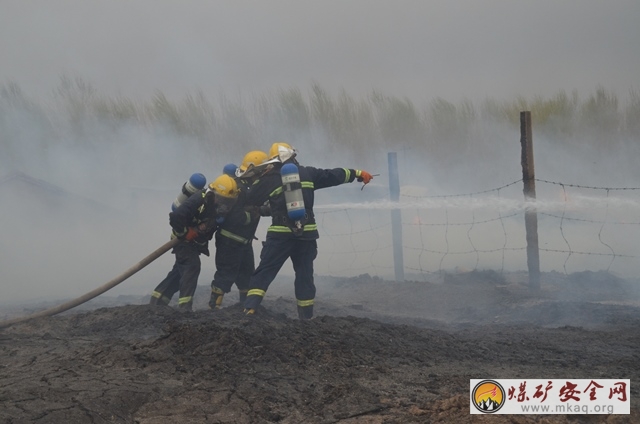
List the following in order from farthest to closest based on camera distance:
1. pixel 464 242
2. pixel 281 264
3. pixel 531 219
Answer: pixel 464 242, pixel 531 219, pixel 281 264

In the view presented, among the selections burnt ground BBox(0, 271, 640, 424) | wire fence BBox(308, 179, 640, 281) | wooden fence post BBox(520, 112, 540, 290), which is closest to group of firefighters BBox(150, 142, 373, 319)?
burnt ground BBox(0, 271, 640, 424)

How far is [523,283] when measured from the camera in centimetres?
1204

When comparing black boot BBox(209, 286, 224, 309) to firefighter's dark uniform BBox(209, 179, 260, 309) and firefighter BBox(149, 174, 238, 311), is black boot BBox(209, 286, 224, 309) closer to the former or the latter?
firefighter's dark uniform BBox(209, 179, 260, 309)

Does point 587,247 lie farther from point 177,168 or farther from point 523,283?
point 177,168

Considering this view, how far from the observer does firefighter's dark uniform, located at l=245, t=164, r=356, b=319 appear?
7.89 metres

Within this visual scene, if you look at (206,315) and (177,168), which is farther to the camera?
(177,168)

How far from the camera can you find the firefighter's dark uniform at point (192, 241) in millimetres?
8172

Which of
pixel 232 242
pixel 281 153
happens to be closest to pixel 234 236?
pixel 232 242

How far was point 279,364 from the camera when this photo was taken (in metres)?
5.75

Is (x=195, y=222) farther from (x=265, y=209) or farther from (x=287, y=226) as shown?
(x=287, y=226)

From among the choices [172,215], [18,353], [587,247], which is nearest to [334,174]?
[172,215]

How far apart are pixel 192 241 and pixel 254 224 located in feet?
2.51

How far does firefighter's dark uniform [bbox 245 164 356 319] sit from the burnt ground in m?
0.40

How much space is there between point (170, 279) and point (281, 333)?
2.86 m
